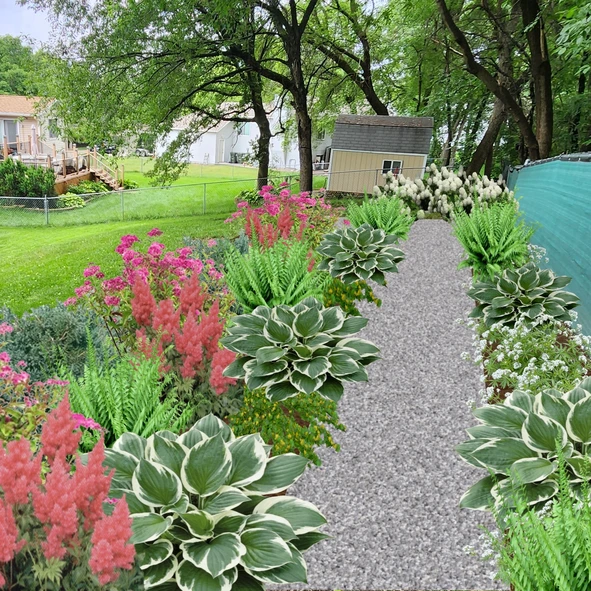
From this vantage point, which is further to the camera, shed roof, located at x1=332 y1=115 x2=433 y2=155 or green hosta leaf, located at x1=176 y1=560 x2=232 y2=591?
shed roof, located at x1=332 y1=115 x2=433 y2=155

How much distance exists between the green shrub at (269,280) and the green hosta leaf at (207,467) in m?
2.26

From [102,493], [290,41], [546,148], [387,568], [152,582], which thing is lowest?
[387,568]

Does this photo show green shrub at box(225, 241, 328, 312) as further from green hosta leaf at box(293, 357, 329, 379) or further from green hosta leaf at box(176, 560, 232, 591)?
green hosta leaf at box(176, 560, 232, 591)

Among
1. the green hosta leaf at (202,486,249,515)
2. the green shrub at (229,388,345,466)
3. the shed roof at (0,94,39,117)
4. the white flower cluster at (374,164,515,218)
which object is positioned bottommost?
the green shrub at (229,388,345,466)

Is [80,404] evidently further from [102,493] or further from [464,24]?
[464,24]

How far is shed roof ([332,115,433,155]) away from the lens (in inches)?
664

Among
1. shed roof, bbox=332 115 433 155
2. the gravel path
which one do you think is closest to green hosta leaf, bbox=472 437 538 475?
the gravel path

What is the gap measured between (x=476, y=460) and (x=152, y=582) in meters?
1.42

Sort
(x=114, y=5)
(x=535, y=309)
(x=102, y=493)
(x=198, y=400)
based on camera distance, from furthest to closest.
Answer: (x=114, y=5) → (x=535, y=309) → (x=198, y=400) → (x=102, y=493)

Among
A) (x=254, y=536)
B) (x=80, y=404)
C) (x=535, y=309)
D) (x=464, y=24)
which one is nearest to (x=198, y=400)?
(x=80, y=404)

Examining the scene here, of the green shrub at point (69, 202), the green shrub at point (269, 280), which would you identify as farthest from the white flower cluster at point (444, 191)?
the green shrub at point (69, 202)

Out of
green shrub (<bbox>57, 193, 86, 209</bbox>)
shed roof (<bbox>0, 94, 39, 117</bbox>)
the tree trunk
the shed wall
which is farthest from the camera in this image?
shed roof (<bbox>0, 94, 39, 117</bbox>)

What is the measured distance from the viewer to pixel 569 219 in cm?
542

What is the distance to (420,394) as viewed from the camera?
3.96 metres
